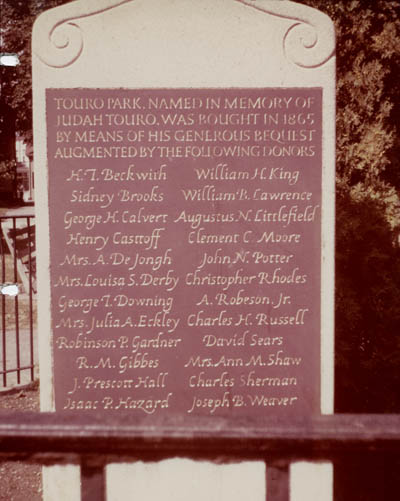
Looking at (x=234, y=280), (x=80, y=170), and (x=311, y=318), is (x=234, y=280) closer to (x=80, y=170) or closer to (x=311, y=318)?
(x=311, y=318)

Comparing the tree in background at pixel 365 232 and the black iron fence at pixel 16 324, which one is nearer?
the tree in background at pixel 365 232

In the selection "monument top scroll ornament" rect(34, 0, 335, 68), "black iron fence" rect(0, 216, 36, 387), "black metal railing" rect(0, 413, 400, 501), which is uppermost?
"monument top scroll ornament" rect(34, 0, 335, 68)

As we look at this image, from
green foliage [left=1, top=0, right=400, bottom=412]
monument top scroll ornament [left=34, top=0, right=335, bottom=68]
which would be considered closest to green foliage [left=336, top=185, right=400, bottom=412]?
green foliage [left=1, top=0, right=400, bottom=412]

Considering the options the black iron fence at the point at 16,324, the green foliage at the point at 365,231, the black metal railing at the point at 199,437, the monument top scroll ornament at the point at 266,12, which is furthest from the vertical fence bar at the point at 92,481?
the black iron fence at the point at 16,324

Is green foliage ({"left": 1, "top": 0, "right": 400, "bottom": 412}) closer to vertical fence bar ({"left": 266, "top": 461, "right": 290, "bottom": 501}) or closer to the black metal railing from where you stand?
vertical fence bar ({"left": 266, "top": 461, "right": 290, "bottom": 501})

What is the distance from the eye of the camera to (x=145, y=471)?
2.78 meters

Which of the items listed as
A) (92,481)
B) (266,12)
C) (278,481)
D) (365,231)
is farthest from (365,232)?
(92,481)

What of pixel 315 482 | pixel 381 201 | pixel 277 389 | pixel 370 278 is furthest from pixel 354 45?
pixel 315 482

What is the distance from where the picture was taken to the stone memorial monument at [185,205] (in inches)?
109

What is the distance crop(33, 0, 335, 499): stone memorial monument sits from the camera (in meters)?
2.76

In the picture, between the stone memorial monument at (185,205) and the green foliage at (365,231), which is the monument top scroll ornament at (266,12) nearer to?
the stone memorial monument at (185,205)

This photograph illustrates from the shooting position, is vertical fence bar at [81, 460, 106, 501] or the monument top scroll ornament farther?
the monument top scroll ornament

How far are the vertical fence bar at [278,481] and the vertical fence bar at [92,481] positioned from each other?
41 centimetres

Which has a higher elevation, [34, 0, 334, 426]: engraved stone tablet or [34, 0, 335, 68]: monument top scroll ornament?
[34, 0, 335, 68]: monument top scroll ornament
